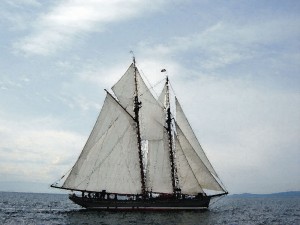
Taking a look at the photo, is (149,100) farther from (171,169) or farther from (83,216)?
(83,216)

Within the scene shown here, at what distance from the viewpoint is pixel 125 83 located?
7188 centimetres

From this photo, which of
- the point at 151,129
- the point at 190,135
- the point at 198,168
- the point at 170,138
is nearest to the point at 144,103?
the point at 151,129

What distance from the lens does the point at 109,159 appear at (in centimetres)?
6769

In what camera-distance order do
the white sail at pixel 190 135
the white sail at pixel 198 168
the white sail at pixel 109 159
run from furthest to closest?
the white sail at pixel 190 135, the white sail at pixel 198 168, the white sail at pixel 109 159

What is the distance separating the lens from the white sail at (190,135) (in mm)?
68938

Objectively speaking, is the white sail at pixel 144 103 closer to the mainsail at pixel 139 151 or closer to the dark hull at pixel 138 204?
the mainsail at pixel 139 151

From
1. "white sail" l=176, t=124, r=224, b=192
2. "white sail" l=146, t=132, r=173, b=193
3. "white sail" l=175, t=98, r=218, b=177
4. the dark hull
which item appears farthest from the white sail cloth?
"white sail" l=176, t=124, r=224, b=192

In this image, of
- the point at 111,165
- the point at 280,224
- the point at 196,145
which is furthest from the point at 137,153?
the point at 280,224

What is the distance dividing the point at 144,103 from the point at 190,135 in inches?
392

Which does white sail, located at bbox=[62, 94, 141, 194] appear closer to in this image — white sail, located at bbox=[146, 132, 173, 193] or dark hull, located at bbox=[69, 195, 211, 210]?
dark hull, located at bbox=[69, 195, 211, 210]

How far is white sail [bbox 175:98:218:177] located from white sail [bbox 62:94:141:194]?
9013 mm

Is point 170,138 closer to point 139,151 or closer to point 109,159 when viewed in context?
point 139,151

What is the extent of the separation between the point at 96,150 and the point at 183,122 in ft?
51.8

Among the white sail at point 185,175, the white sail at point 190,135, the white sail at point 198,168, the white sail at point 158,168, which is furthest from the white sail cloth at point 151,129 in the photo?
the white sail at point 198,168
